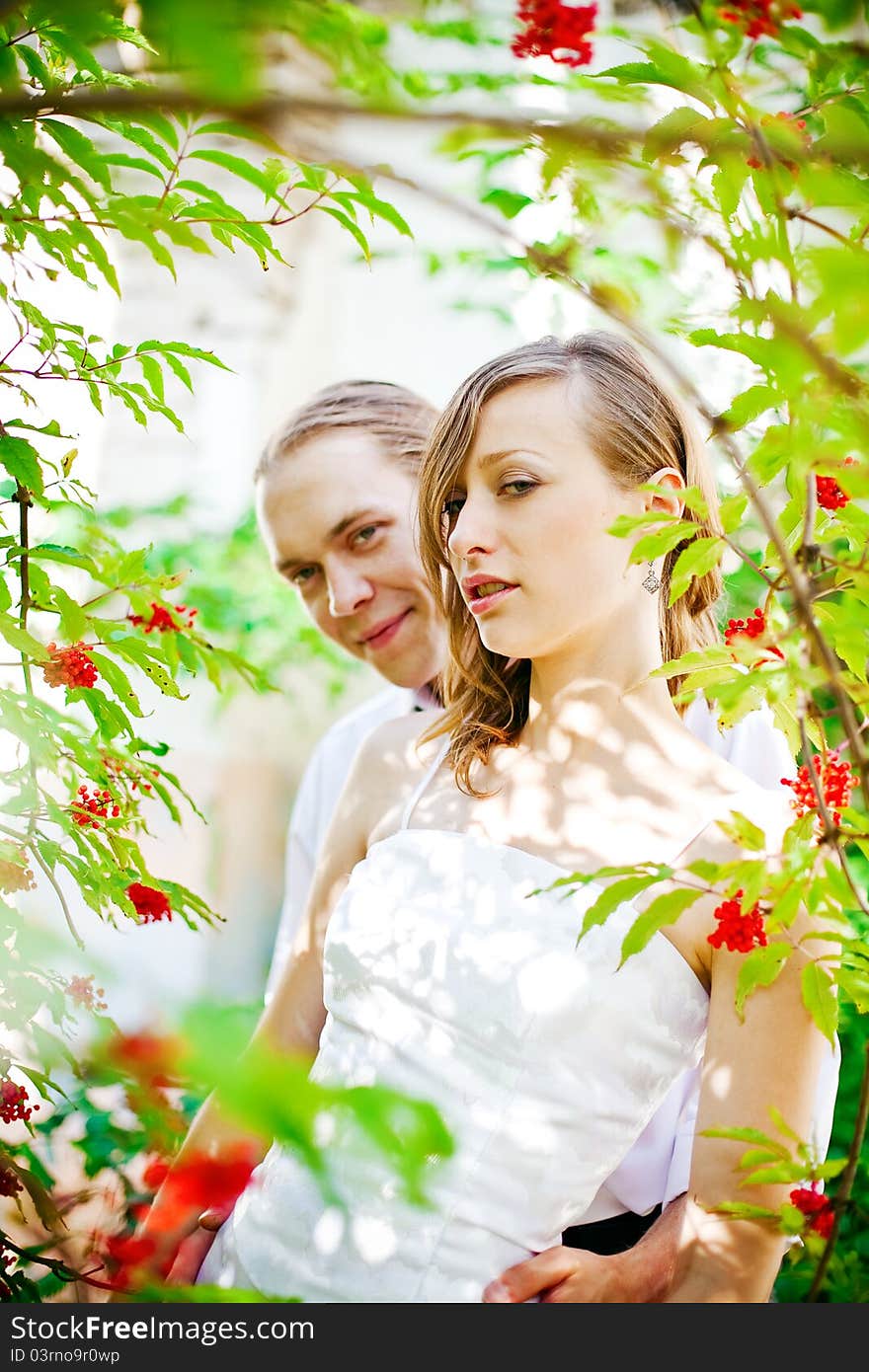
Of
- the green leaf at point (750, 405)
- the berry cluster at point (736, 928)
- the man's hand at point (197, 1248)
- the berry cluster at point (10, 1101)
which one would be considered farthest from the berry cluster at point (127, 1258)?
the green leaf at point (750, 405)

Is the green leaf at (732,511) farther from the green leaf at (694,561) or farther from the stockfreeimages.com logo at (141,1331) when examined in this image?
the stockfreeimages.com logo at (141,1331)

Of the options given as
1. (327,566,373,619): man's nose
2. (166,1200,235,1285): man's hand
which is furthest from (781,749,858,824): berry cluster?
(327,566,373,619): man's nose

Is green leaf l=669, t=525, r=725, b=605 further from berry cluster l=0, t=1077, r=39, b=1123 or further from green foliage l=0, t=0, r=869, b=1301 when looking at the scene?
berry cluster l=0, t=1077, r=39, b=1123

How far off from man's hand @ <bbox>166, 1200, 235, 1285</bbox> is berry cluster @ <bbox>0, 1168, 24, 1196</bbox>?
1.71ft

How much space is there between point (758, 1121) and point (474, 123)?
113 cm

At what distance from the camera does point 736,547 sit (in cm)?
119

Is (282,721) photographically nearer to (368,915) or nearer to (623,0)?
(623,0)

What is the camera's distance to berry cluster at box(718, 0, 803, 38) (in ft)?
2.94

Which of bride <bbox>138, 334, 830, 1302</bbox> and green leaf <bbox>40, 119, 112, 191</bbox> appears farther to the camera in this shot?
bride <bbox>138, 334, 830, 1302</bbox>

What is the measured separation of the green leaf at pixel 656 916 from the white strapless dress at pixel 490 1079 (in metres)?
0.35

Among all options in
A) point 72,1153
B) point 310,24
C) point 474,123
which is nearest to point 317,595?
point 72,1153

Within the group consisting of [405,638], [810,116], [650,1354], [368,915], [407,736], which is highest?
[810,116]

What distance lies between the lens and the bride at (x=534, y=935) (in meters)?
1.46

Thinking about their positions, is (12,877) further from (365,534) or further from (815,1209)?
(365,534)
